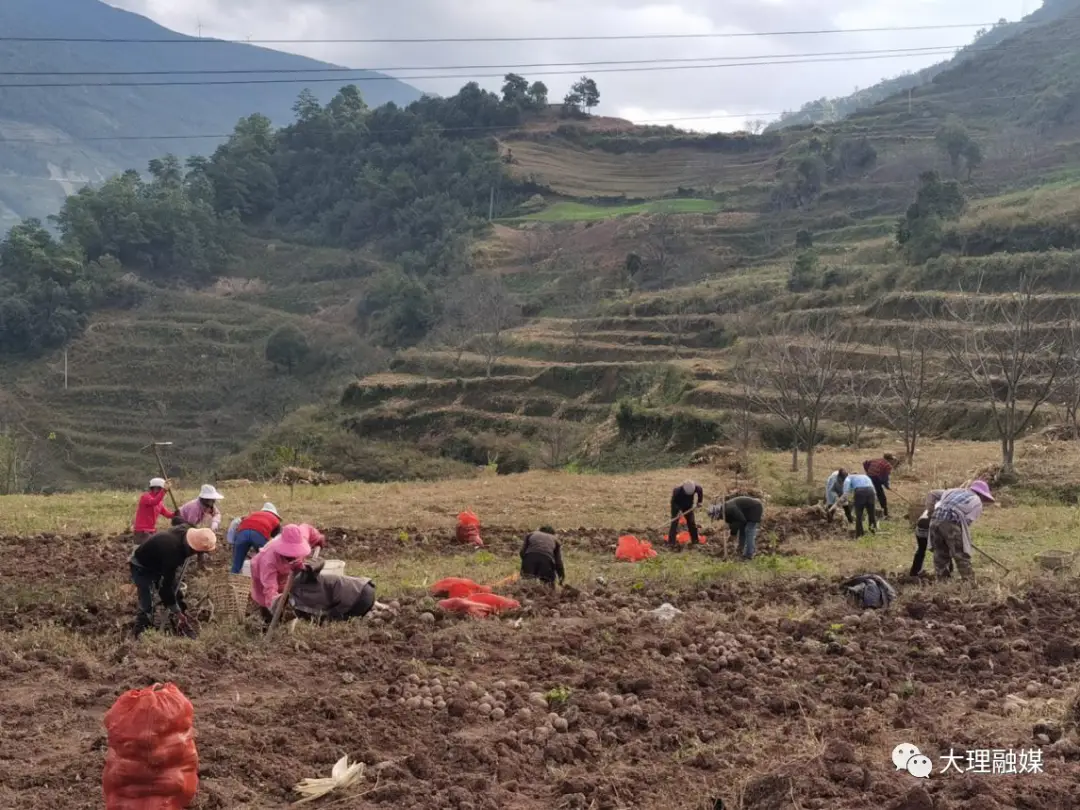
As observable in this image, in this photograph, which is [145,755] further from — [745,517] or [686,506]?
[686,506]

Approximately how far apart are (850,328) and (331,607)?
30.5 m

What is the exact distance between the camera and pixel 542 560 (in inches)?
408

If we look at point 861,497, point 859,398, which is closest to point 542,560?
point 861,497

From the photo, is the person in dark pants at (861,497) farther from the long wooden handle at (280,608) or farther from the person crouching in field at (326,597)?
the long wooden handle at (280,608)

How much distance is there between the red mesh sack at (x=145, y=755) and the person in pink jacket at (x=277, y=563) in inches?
134

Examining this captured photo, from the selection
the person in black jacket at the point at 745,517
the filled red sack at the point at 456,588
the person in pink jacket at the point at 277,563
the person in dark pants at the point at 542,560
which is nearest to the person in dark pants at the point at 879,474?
the person in black jacket at the point at 745,517

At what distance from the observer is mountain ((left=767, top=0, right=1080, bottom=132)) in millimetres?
142375

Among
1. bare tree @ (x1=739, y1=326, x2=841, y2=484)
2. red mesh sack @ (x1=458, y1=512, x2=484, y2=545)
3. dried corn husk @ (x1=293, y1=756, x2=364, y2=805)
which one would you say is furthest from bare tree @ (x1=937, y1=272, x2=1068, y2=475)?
dried corn husk @ (x1=293, y1=756, x2=364, y2=805)

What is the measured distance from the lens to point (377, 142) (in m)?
89.8

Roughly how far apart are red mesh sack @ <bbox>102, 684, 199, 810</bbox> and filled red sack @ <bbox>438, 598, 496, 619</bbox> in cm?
413

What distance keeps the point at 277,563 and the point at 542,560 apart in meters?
3.15

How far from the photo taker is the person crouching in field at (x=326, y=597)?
8344 mm

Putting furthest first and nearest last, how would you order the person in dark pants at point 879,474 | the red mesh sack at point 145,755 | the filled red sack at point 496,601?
the person in dark pants at point 879,474
the filled red sack at point 496,601
the red mesh sack at point 145,755

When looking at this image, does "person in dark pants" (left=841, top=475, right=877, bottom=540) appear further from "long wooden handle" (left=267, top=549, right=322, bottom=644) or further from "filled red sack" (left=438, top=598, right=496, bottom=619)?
"long wooden handle" (left=267, top=549, right=322, bottom=644)
